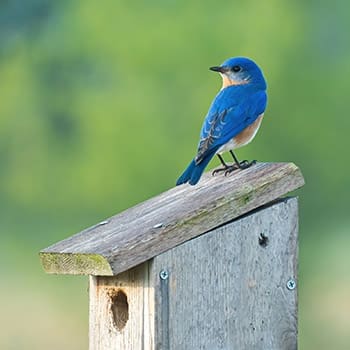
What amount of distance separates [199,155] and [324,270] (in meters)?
10.2

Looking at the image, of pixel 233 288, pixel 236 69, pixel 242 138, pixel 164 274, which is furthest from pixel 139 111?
pixel 164 274

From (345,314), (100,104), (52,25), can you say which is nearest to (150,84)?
(100,104)

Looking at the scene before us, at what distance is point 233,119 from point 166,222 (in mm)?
896

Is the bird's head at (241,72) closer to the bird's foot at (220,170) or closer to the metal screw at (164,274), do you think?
the bird's foot at (220,170)

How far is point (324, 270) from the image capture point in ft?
49.0

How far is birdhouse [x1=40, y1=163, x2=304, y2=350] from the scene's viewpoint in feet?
13.8

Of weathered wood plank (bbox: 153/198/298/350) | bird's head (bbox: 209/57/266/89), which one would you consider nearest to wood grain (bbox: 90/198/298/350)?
weathered wood plank (bbox: 153/198/298/350)

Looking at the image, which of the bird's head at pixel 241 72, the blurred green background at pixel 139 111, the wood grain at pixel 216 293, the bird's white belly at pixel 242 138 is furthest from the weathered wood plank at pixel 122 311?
the blurred green background at pixel 139 111

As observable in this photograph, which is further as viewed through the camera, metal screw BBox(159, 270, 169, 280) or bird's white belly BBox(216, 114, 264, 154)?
bird's white belly BBox(216, 114, 264, 154)

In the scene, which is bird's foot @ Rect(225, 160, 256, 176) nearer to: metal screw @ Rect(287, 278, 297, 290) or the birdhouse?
the birdhouse

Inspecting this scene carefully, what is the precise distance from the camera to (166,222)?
426 cm

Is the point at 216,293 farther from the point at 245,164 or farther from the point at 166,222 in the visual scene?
the point at 245,164

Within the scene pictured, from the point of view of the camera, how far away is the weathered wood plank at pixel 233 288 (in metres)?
4.22

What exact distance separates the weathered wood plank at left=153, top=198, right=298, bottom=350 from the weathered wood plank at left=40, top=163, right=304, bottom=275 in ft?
0.12
